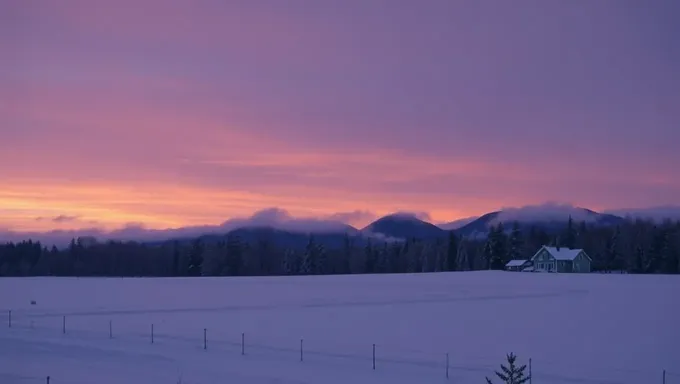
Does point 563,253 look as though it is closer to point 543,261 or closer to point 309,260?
point 543,261

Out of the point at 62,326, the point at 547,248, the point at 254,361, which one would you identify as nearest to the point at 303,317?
the point at 62,326

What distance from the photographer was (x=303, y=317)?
120 ft

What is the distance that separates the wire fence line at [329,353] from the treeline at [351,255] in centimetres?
6731

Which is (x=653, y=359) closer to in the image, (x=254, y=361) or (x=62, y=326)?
(x=254, y=361)

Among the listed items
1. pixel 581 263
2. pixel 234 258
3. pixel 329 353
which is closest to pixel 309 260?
pixel 234 258

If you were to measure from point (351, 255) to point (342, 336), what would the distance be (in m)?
102

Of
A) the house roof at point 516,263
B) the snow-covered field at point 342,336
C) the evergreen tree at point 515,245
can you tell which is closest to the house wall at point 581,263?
the house roof at point 516,263

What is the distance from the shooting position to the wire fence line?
20.3 metres

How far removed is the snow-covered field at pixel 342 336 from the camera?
819 inches

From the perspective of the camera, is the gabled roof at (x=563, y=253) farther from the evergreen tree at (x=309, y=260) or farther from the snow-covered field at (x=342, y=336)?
the evergreen tree at (x=309, y=260)

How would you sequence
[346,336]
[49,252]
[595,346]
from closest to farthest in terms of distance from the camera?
1. [595,346]
2. [346,336]
3. [49,252]

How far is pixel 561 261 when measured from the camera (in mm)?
84562

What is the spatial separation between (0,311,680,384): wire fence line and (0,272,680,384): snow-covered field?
0.20 ft

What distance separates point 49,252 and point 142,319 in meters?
128
